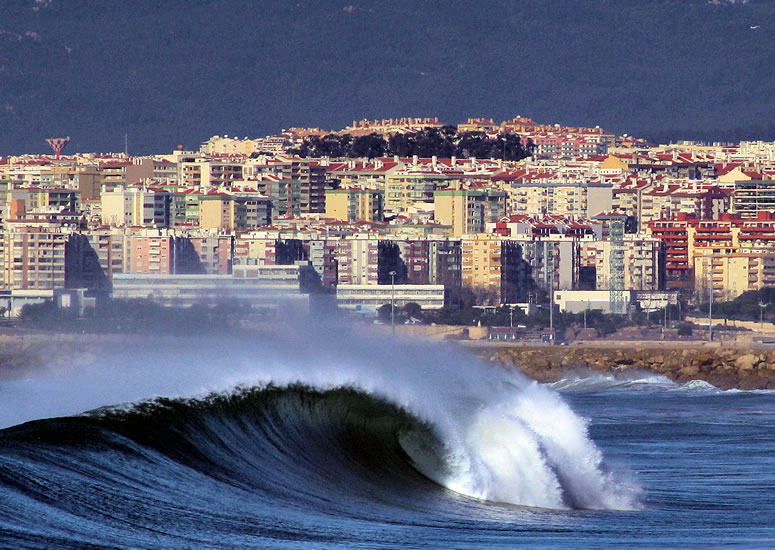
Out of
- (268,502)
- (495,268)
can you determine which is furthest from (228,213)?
(268,502)

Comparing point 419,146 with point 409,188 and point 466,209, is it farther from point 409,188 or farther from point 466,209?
point 466,209

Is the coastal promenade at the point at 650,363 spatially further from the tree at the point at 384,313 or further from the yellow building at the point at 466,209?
the yellow building at the point at 466,209

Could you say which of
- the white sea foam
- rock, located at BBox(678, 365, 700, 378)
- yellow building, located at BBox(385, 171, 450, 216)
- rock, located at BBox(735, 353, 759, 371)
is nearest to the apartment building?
yellow building, located at BBox(385, 171, 450, 216)

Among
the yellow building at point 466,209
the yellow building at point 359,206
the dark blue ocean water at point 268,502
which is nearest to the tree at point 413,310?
the yellow building at point 466,209

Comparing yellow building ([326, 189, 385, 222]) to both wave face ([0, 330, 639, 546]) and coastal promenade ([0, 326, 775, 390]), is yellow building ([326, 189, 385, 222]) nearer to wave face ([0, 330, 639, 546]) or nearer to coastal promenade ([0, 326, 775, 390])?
coastal promenade ([0, 326, 775, 390])

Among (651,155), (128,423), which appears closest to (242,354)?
(128,423)

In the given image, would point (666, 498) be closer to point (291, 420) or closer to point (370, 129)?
point (291, 420)
